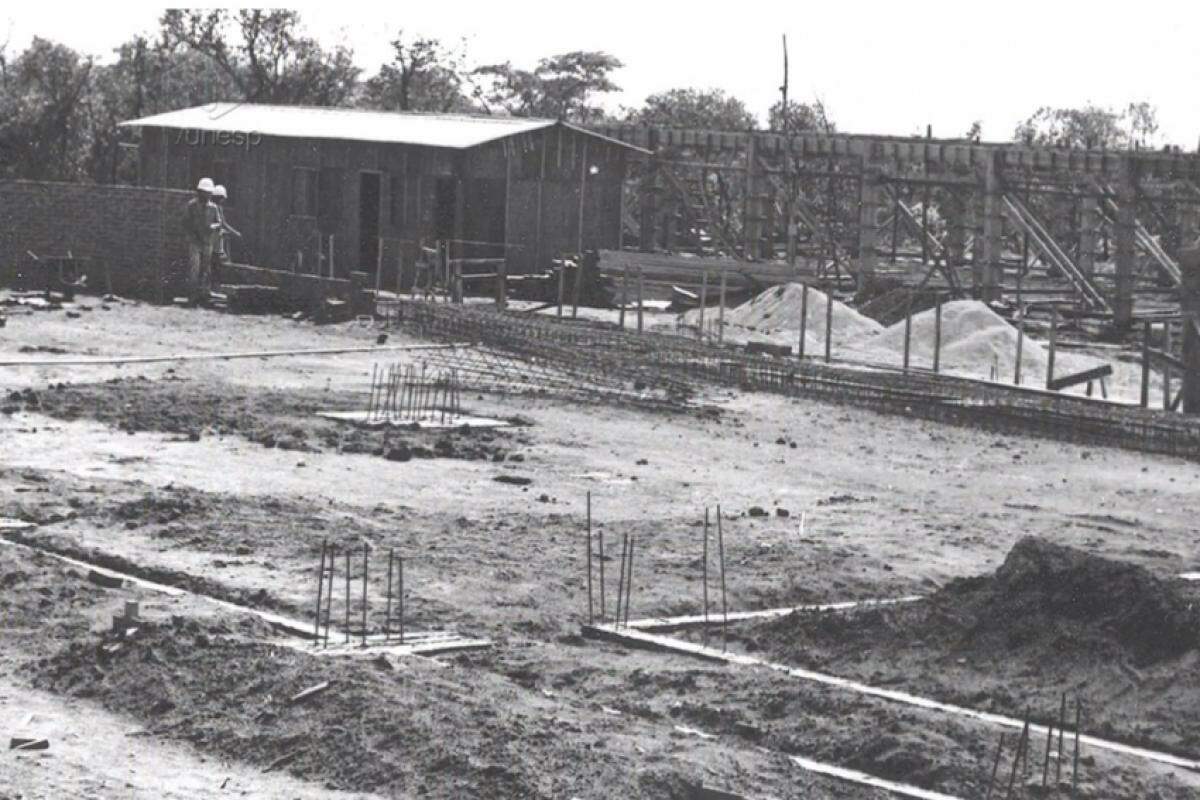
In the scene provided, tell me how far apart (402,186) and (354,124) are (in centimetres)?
273

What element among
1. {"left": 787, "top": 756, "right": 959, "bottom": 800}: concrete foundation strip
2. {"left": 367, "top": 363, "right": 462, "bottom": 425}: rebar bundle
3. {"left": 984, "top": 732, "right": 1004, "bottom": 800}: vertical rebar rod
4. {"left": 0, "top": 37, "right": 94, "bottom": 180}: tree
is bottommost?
{"left": 787, "top": 756, "right": 959, "bottom": 800}: concrete foundation strip

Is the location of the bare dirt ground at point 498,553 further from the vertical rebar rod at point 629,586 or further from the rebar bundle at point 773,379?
the rebar bundle at point 773,379

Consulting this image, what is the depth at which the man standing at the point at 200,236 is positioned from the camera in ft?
111

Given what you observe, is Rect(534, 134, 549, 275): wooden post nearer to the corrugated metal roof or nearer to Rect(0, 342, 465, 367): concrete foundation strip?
the corrugated metal roof

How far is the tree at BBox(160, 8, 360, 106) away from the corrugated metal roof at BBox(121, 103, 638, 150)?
710 inches

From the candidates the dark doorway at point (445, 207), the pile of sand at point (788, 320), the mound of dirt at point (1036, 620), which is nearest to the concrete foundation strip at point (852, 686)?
the mound of dirt at point (1036, 620)

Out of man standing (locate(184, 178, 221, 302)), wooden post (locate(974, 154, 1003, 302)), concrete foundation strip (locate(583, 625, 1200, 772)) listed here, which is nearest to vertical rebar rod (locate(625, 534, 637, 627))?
concrete foundation strip (locate(583, 625, 1200, 772))

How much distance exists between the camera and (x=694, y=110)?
7794 centimetres

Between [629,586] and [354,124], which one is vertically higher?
[354,124]

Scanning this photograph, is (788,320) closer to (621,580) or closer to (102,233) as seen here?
(102,233)

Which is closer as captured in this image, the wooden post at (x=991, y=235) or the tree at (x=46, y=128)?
the wooden post at (x=991, y=235)

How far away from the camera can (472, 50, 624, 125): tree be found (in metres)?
78.3

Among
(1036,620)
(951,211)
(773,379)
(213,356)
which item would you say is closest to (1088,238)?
(951,211)

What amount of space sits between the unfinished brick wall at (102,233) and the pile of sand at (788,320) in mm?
8050
